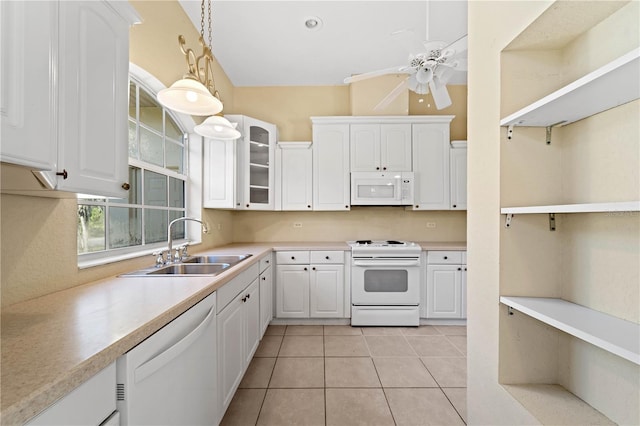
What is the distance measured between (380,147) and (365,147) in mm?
189

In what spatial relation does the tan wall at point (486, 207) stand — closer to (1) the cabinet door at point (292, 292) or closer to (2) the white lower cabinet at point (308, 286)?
(2) the white lower cabinet at point (308, 286)

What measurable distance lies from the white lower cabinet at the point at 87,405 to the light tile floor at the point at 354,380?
46.3 inches

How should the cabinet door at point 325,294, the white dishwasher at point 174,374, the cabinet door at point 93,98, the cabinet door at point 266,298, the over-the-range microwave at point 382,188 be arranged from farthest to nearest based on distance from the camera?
the over-the-range microwave at point 382,188
the cabinet door at point 325,294
the cabinet door at point 266,298
the cabinet door at point 93,98
the white dishwasher at point 174,374

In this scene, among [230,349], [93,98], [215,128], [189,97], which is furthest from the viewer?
[215,128]

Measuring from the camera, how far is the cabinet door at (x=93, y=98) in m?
0.90

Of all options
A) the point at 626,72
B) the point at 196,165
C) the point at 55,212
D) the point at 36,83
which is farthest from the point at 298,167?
the point at 626,72

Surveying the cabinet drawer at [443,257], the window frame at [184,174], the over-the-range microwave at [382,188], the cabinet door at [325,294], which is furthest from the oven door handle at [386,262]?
the window frame at [184,174]

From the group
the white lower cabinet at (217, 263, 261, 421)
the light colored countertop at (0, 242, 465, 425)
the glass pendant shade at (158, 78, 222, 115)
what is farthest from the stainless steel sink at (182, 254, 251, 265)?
the glass pendant shade at (158, 78, 222, 115)

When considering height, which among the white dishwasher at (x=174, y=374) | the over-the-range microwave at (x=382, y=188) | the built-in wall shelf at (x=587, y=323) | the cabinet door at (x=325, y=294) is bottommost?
the cabinet door at (x=325, y=294)

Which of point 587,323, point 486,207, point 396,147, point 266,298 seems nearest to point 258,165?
point 266,298

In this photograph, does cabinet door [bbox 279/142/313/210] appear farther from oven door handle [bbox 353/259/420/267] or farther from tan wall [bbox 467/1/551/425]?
tan wall [bbox 467/1/551/425]

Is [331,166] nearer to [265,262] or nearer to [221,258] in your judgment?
[265,262]

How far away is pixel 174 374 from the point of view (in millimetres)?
1037

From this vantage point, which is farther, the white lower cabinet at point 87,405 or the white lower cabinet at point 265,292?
the white lower cabinet at point 265,292
